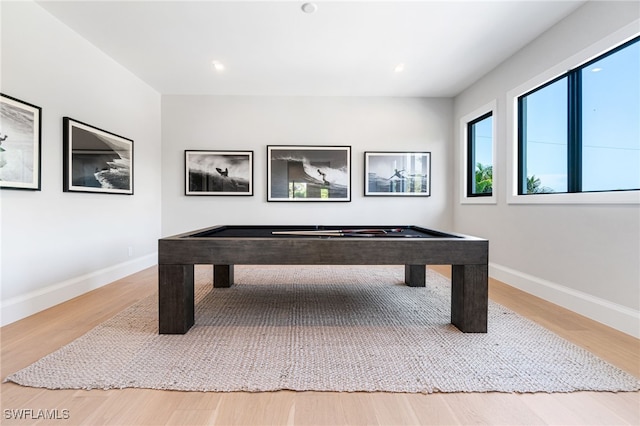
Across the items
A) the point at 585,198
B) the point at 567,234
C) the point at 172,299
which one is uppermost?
the point at 585,198

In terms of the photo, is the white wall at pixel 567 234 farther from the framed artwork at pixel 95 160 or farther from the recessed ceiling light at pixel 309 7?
the framed artwork at pixel 95 160

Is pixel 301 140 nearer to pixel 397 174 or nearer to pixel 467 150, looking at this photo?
pixel 397 174

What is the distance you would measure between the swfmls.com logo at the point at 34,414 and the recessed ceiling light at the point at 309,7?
316 centimetres

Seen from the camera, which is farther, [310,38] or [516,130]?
[516,130]

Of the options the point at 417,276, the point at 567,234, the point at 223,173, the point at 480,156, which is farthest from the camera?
the point at 223,173

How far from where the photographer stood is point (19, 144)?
2.45 m

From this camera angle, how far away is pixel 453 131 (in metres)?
5.03

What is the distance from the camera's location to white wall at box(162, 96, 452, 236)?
193 inches

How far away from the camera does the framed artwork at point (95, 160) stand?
9.69 ft

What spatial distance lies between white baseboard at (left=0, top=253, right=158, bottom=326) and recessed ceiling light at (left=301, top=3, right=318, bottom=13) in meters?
3.43

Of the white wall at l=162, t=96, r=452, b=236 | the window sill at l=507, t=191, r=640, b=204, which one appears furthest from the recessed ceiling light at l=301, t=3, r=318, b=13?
the window sill at l=507, t=191, r=640, b=204

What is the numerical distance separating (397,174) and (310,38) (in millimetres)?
2608

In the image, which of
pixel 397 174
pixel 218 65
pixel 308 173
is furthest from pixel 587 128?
pixel 218 65

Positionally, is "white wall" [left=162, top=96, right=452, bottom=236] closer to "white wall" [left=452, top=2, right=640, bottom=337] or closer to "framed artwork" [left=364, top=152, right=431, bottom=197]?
"framed artwork" [left=364, top=152, right=431, bottom=197]
